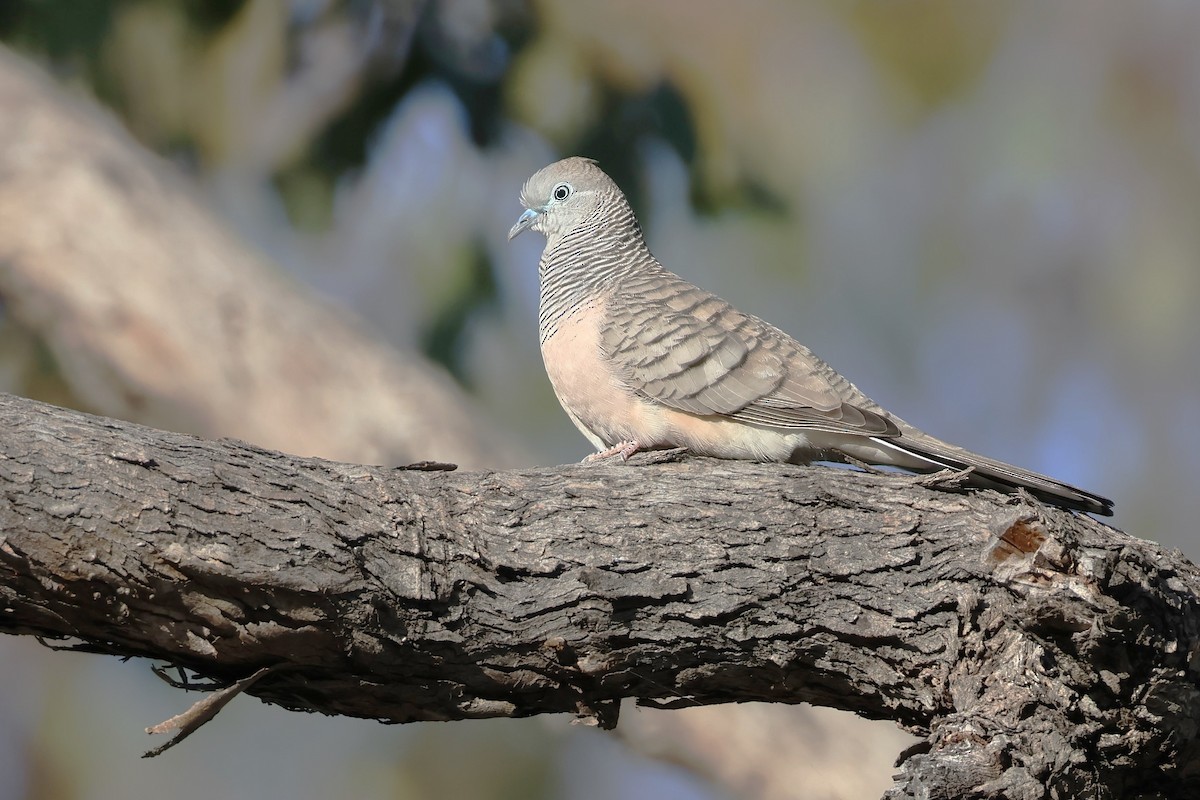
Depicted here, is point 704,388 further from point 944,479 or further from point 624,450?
point 944,479

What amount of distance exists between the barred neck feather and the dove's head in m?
0.01

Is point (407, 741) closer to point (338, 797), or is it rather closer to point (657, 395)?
point (338, 797)

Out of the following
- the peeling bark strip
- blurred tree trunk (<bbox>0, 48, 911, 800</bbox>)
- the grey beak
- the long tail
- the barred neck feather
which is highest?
blurred tree trunk (<bbox>0, 48, 911, 800</bbox>)

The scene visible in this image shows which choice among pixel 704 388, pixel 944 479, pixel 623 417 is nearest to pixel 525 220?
pixel 623 417

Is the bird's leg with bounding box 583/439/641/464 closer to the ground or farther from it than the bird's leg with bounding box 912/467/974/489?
farther from it

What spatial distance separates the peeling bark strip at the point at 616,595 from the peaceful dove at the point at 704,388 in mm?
417

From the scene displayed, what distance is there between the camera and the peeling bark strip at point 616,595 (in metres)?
1.99

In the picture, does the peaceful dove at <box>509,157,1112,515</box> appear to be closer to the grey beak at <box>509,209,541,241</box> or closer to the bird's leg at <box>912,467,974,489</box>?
the bird's leg at <box>912,467,974,489</box>

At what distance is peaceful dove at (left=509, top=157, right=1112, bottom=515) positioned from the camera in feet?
9.68

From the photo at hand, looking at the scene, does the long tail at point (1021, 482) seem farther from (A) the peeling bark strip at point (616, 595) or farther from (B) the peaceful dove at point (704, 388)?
(A) the peeling bark strip at point (616, 595)

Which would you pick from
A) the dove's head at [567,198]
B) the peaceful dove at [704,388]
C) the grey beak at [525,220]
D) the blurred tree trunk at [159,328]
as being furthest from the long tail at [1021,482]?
the blurred tree trunk at [159,328]

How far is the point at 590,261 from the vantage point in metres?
3.70

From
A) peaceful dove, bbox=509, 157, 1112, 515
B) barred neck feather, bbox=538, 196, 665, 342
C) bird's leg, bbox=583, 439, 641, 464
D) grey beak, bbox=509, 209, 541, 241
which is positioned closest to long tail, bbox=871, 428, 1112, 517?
peaceful dove, bbox=509, 157, 1112, 515

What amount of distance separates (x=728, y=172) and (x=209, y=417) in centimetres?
344
